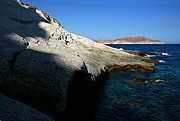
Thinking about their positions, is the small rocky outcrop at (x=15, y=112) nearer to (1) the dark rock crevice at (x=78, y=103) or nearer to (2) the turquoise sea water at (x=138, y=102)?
(1) the dark rock crevice at (x=78, y=103)

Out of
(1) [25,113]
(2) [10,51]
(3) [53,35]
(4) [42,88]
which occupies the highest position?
(3) [53,35]

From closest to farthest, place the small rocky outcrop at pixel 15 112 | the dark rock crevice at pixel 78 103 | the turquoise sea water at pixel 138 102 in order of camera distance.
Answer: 1. the small rocky outcrop at pixel 15 112
2. the dark rock crevice at pixel 78 103
3. the turquoise sea water at pixel 138 102

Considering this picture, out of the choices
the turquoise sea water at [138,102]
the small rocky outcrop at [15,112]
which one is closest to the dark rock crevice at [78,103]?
the turquoise sea water at [138,102]

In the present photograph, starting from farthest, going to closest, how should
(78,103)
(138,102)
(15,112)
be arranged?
(138,102) < (78,103) < (15,112)

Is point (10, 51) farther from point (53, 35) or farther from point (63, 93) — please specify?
point (53, 35)

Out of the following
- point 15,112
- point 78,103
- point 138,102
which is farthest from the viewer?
point 138,102

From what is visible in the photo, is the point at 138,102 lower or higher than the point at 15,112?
lower

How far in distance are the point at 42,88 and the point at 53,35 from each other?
822 inches

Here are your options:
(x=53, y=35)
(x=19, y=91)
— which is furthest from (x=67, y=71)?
(x=53, y=35)

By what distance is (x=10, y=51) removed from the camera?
18.5 m

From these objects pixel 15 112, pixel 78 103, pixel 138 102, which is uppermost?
pixel 15 112

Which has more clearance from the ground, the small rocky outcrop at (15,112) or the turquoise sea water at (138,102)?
the small rocky outcrop at (15,112)

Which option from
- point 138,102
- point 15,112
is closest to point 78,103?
point 138,102

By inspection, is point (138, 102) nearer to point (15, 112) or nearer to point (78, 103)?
point (78, 103)
